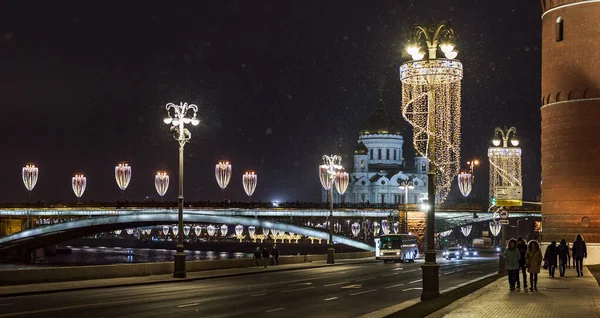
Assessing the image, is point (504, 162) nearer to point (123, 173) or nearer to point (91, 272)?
point (91, 272)

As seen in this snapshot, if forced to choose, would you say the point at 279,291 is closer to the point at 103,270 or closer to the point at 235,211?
the point at 103,270

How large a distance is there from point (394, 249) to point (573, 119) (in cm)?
2203

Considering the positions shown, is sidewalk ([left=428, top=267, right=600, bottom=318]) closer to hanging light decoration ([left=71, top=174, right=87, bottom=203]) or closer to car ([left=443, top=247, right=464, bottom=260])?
car ([left=443, top=247, right=464, bottom=260])

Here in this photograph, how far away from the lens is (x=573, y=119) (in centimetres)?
5869

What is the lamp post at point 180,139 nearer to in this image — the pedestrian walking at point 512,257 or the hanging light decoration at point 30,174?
the pedestrian walking at point 512,257

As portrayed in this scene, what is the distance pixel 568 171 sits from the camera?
59188 millimetres

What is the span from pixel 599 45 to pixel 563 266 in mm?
20750

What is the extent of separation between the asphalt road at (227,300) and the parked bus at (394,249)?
31.8 meters

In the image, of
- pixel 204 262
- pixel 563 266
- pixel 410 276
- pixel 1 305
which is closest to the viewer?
pixel 1 305

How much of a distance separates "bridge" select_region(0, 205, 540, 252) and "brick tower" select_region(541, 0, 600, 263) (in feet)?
203

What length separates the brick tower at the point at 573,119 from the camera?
57906mm

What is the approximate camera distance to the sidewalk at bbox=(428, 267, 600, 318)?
2364 centimetres

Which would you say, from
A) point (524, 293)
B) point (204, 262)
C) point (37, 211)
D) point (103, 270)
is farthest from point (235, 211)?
point (524, 293)

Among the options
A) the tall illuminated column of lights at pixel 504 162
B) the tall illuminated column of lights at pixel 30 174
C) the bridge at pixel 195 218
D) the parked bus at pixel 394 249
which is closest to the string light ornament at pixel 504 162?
the tall illuminated column of lights at pixel 504 162
